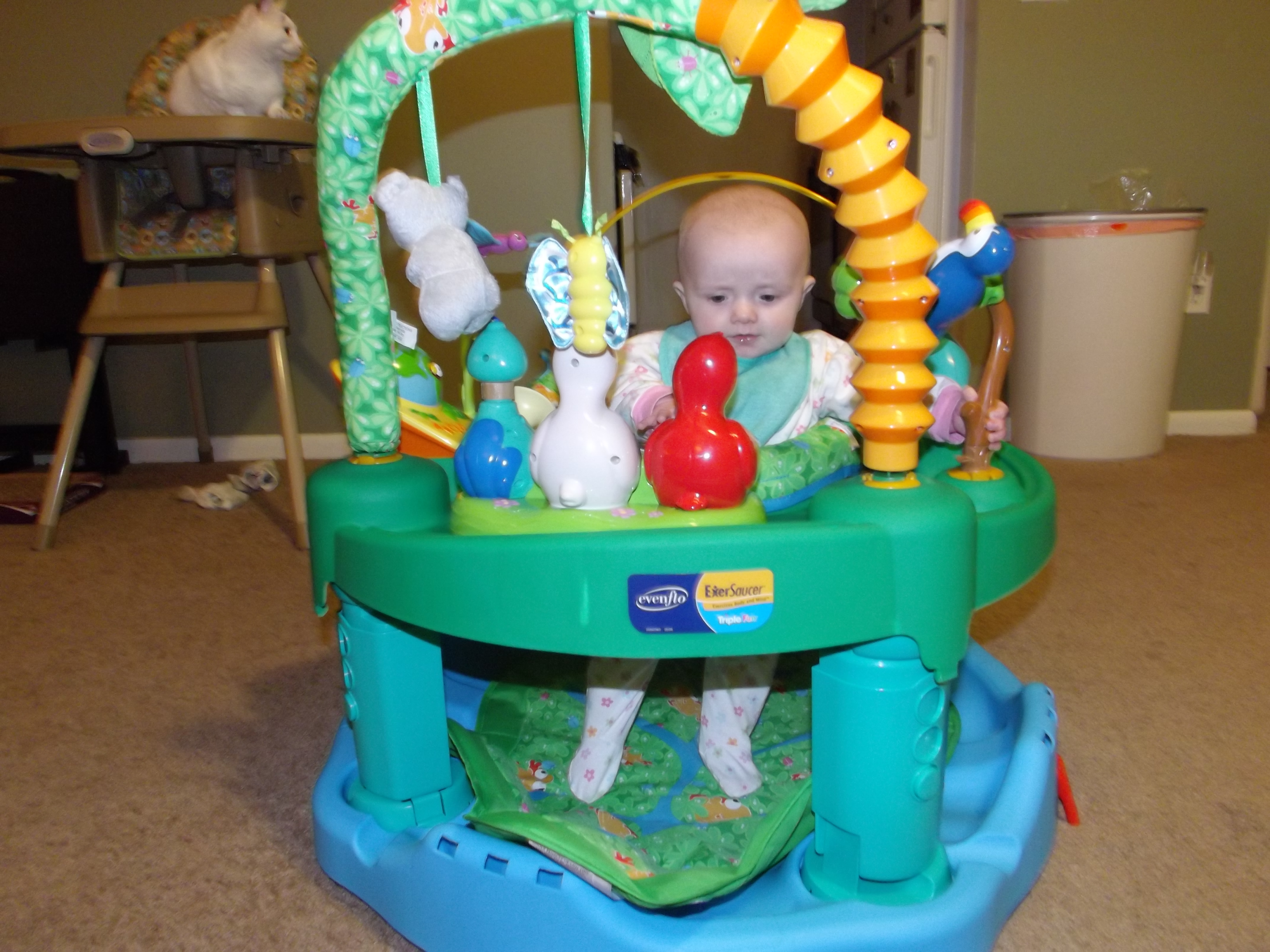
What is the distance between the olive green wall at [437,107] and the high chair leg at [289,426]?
0.39 meters

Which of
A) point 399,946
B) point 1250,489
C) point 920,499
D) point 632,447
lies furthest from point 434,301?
point 1250,489

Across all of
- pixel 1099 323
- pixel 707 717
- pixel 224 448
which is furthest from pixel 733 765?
pixel 224 448

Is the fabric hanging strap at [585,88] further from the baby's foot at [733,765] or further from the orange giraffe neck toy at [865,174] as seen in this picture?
the baby's foot at [733,765]

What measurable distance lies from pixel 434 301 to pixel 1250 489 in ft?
5.37

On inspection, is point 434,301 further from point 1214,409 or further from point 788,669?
point 1214,409

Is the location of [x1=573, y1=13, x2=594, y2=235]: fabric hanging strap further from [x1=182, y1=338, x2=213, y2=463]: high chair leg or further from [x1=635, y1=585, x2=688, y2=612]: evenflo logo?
[x1=182, y1=338, x2=213, y2=463]: high chair leg

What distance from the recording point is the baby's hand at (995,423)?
809 millimetres

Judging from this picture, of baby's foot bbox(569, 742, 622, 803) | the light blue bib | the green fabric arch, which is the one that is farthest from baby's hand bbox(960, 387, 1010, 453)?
baby's foot bbox(569, 742, 622, 803)

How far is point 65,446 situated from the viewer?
1.64 meters

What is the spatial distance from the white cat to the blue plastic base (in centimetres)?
127

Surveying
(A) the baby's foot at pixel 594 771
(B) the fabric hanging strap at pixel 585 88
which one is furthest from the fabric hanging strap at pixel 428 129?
(A) the baby's foot at pixel 594 771

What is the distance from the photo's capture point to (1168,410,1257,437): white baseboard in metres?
2.22

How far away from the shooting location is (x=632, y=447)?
708mm

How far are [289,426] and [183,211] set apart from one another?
43cm
